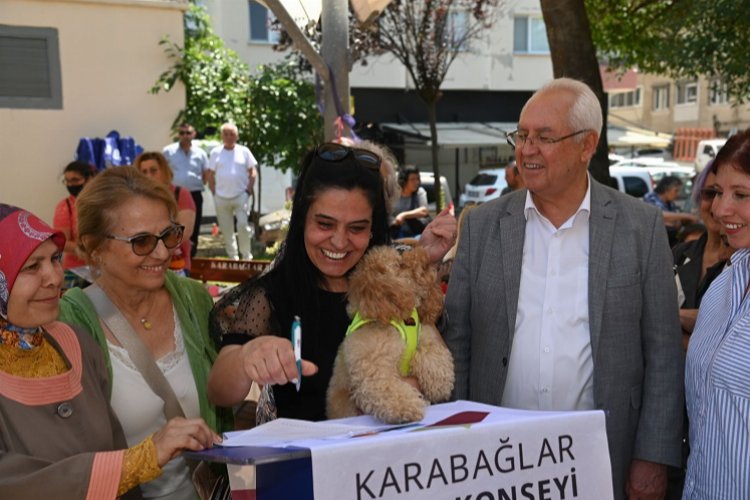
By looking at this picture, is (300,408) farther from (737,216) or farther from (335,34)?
(335,34)

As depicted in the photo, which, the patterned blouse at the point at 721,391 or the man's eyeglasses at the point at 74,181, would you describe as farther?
the man's eyeglasses at the point at 74,181

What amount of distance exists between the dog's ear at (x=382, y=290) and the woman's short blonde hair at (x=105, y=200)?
34.0 inches

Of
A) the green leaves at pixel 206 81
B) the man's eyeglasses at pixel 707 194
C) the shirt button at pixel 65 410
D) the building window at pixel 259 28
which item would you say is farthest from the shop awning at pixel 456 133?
the shirt button at pixel 65 410

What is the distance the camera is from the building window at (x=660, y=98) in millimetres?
42438

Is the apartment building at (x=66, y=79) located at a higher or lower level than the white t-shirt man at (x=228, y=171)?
higher

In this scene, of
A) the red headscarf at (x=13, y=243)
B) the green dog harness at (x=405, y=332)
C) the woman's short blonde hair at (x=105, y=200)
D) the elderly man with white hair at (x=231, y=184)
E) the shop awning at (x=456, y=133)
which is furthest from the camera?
the shop awning at (x=456, y=133)

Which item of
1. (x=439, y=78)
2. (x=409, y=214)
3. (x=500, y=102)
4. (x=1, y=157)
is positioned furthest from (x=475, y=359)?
(x=500, y=102)

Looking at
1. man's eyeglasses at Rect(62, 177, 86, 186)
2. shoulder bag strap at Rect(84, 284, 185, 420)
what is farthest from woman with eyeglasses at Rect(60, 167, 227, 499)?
man's eyeglasses at Rect(62, 177, 86, 186)

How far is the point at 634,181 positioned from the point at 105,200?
1675cm

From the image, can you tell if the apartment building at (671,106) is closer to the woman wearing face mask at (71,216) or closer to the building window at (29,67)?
the building window at (29,67)

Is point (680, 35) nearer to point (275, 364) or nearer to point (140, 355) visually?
point (140, 355)

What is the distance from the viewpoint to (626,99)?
45.9m

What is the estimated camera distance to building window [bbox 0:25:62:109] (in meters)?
9.58

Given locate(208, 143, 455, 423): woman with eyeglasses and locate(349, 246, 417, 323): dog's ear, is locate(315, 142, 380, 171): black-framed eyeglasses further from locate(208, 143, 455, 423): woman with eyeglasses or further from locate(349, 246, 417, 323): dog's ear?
locate(349, 246, 417, 323): dog's ear
